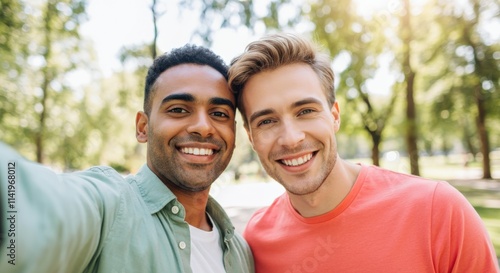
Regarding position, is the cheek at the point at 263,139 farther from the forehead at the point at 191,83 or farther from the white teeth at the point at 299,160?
the forehead at the point at 191,83

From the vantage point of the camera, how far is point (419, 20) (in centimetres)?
1862

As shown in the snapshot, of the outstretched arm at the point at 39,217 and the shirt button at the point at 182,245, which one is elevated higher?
the outstretched arm at the point at 39,217

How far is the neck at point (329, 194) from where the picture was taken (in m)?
2.79

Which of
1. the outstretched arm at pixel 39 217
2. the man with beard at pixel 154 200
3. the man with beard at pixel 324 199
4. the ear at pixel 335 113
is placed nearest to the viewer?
the outstretched arm at pixel 39 217

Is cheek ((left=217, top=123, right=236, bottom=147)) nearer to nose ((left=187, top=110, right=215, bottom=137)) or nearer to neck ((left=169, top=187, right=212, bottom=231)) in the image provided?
nose ((left=187, top=110, right=215, bottom=137))

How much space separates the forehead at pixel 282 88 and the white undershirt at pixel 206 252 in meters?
0.97

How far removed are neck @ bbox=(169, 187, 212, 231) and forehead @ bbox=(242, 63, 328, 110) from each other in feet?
2.43

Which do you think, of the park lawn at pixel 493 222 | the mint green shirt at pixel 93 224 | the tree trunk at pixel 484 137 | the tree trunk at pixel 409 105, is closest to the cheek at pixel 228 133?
the mint green shirt at pixel 93 224

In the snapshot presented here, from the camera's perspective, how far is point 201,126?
104 inches

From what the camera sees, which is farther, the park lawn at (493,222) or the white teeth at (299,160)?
the park lawn at (493,222)

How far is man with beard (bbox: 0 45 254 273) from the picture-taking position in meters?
1.05

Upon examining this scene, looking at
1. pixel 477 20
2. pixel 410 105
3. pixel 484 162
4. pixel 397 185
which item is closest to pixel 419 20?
pixel 477 20

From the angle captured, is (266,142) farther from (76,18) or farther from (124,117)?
(124,117)

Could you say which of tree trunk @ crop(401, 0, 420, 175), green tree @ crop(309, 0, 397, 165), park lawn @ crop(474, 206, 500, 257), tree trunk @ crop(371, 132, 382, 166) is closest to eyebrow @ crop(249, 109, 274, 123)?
park lawn @ crop(474, 206, 500, 257)
